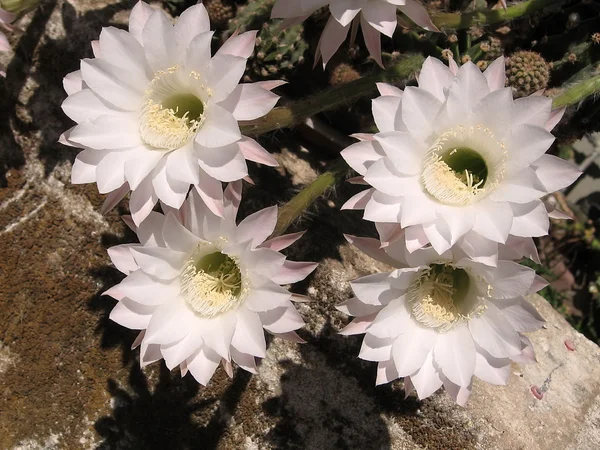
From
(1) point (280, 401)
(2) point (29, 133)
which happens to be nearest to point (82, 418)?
(1) point (280, 401)

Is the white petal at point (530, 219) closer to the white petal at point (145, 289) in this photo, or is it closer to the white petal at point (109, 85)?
the white petal at point (145, 289)

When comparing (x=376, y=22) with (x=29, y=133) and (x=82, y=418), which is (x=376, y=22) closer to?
(x=29, y=133)

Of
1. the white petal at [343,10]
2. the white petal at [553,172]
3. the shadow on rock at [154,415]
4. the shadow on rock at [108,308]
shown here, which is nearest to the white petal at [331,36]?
the white petal at [343,10]

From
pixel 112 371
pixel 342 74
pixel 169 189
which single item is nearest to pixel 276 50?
pixel 342 74

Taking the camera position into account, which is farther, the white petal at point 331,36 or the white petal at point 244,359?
the white petal at point 331,36

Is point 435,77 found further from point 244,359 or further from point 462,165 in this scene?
point 244,359

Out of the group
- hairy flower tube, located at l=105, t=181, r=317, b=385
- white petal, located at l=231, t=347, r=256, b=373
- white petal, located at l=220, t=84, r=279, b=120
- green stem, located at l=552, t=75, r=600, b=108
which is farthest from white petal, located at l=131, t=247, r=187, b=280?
green stem, located at l=552, t=75, r=600, b=108

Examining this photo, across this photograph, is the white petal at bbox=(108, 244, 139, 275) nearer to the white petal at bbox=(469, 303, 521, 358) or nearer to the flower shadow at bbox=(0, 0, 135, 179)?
the flower shadow at bbox=(0, 0, 135, 179)
